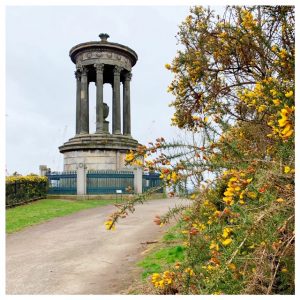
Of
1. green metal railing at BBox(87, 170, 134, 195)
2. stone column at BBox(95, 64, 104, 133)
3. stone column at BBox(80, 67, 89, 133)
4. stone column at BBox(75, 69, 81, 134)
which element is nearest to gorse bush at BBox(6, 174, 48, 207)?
green metal railing at BBox(87, 170, 134, 195)

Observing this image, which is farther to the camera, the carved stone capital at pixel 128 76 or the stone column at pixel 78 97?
the carved stone capital at pixel 128 76

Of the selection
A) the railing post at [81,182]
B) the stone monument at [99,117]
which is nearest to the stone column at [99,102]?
the stone monument at [99,117]

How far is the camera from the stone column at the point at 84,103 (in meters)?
25.0

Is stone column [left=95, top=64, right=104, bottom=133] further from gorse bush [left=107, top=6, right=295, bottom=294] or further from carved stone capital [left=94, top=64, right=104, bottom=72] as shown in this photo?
gorse bush [left=107, top=6, right=295, bottom=294]

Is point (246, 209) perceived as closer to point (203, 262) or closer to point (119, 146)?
point (203, 262)

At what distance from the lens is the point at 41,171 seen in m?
24.0

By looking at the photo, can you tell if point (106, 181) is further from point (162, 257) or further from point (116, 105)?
point (162, 257)

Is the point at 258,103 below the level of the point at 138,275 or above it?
above

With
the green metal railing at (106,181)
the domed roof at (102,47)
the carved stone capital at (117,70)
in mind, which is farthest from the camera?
the carved stone capital at (117,70)

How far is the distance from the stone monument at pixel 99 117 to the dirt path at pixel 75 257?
1254 cm

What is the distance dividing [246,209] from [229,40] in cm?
364

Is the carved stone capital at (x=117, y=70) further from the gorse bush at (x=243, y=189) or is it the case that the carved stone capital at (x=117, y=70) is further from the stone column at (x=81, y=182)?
the gorse bush at (x=243, y=189)

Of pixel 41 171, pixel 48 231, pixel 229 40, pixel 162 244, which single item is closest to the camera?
pixel 229 40

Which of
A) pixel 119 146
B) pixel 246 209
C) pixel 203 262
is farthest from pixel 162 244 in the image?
pixel 119 146
